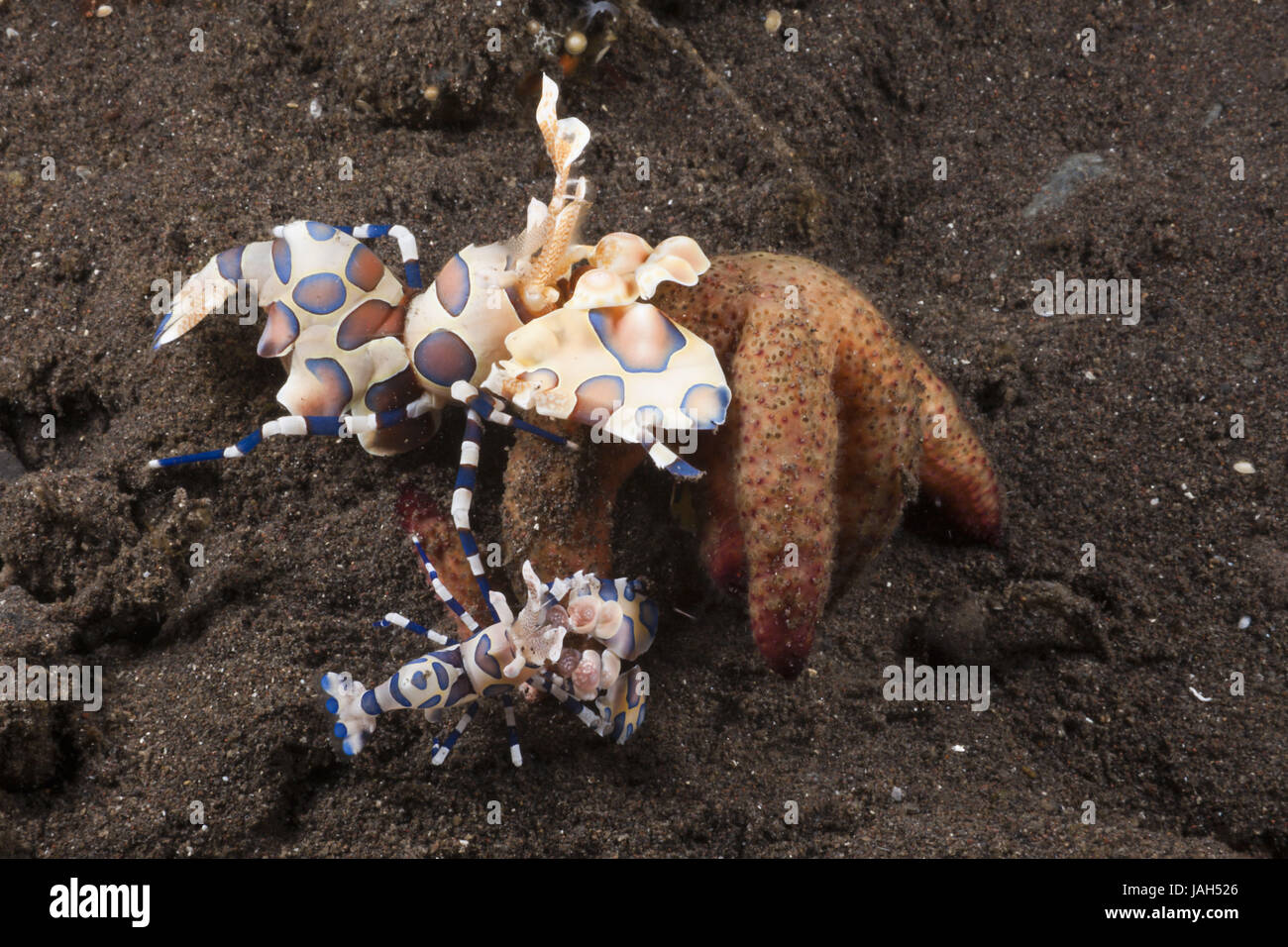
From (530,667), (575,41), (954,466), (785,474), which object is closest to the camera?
(785,474)

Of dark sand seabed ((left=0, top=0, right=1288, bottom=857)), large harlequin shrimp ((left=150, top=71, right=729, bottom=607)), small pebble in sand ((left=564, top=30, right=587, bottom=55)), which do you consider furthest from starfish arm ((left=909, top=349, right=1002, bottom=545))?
small pebble in sand ((left=564, top=30, right=587, bottom=55))

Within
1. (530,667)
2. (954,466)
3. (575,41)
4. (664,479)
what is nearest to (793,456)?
(664,479)

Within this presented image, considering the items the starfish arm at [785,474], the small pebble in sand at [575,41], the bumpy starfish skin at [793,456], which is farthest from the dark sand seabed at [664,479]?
the starfish arm at [785,474]

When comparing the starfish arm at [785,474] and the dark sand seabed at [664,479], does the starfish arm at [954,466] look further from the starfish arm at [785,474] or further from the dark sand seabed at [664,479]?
the starfish arm at [785,474]

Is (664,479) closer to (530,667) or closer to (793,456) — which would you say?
(793,456)

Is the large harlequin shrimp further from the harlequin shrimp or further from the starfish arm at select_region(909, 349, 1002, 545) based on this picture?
the starfish arm at select_region(909, 349, 1002, 545)
